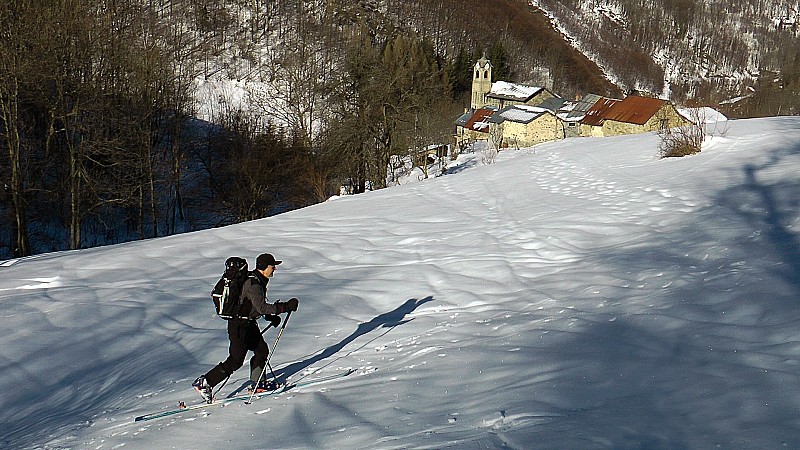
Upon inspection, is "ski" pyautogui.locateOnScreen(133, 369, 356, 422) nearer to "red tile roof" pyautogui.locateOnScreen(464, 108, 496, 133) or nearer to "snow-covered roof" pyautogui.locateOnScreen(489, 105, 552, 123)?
"snow-covered roof" pyautogui.locateOnScreen(489, 105, 552, 123)

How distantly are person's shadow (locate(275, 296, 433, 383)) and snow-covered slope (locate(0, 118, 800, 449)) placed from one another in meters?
0.04

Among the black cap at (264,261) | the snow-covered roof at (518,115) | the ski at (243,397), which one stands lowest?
the ski at (243,397)

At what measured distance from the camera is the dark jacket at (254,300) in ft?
19.4

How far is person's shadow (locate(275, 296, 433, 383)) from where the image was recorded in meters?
6.82

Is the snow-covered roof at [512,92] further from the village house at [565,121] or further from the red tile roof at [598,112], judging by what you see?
the red tile roof at [598,112]

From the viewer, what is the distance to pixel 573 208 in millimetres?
13633

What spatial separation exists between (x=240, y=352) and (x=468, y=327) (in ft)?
9.14

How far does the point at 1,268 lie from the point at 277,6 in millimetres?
68343

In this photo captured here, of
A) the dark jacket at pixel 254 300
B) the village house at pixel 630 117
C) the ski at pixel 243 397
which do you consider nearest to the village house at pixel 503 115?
the village house at pixel 630 117

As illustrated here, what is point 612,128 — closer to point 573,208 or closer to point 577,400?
point 573,208

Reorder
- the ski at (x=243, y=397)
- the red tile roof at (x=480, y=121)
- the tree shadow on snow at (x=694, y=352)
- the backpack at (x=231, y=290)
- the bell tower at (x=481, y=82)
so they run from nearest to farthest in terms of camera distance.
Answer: the tree shadow on snow at (x=694, y=352) < the ski at (x=243, y=397) < the backpack at (x=231, y=290) < the red tile roof at (x=480, y=121) < the bell tower at (x=481, y=82)

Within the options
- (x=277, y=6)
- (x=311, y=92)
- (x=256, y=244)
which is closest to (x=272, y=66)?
(x=277, y=6)

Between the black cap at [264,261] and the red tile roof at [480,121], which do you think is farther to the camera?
the red tile roof at [480,121]

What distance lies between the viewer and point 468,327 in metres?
7.58
